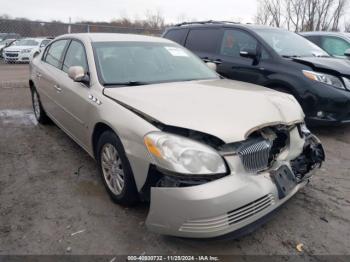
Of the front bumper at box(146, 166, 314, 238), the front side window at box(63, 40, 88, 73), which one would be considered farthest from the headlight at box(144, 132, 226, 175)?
the front side window at box(63, 40, 88, 73)

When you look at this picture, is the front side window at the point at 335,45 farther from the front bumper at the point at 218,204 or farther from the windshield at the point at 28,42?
the windshield at the point at 28,42

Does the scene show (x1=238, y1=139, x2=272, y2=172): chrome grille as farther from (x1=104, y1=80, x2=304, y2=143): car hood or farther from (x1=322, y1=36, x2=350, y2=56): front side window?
(x1=322, y1=36, x2=350, y2=56): front side window

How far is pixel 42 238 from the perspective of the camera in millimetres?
2600

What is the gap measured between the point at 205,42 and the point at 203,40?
0.28 feet

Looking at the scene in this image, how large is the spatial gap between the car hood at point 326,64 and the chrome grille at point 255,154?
9.76ft

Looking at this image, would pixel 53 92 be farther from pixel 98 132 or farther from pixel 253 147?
pixel 253 147

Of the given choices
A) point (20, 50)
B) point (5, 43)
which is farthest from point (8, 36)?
point (20, 50)

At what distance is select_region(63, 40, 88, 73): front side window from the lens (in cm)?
373

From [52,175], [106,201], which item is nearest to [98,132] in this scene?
[106,201]

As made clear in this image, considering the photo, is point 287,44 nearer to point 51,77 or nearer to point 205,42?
point 205,42

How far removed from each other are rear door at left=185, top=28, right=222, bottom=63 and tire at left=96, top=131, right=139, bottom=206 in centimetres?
374

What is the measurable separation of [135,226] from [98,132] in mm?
1015

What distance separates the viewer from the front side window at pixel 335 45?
7883 millimetres

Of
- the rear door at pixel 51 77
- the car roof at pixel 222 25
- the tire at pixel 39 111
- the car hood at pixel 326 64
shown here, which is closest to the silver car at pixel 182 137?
the rear door at pixel 51 77
